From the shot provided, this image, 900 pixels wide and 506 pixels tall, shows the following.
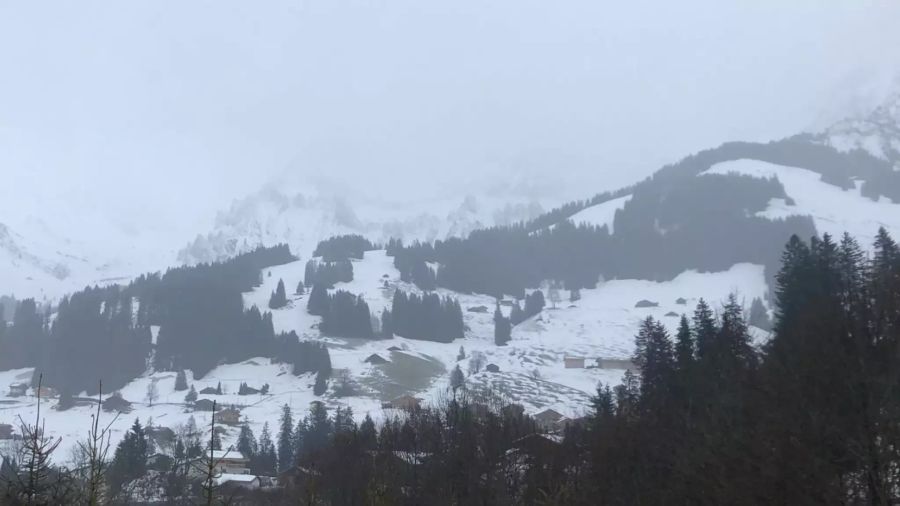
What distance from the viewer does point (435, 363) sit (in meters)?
109

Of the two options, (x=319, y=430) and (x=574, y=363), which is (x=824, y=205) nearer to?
(x=574, y=363)

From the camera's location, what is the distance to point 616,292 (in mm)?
151250

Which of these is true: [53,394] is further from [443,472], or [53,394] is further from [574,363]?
[443,472]

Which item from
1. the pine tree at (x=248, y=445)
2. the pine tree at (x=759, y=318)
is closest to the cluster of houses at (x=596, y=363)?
the pine tree at (x=759, y=318)

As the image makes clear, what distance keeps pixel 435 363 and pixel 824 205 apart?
103455 mm

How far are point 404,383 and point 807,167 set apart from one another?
14067 centimetres

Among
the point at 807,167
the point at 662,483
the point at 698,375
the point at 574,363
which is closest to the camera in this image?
the point at 662,483

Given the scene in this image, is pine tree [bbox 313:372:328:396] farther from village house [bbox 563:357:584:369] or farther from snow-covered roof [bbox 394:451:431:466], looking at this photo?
snow-covered roof [bbox 394:451:431:466]

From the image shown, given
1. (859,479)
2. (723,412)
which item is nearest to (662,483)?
(723,412)

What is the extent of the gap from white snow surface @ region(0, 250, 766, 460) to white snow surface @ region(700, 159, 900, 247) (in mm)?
18455

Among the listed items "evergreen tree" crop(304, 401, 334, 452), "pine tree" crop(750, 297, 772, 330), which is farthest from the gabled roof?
"pine tree" crop(750, 297, 772, 330)

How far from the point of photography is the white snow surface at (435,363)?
88.4 metres

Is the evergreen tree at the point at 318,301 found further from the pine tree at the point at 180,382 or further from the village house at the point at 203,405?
the village house at the point at 203,405

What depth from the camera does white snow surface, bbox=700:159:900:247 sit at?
146125 mm
